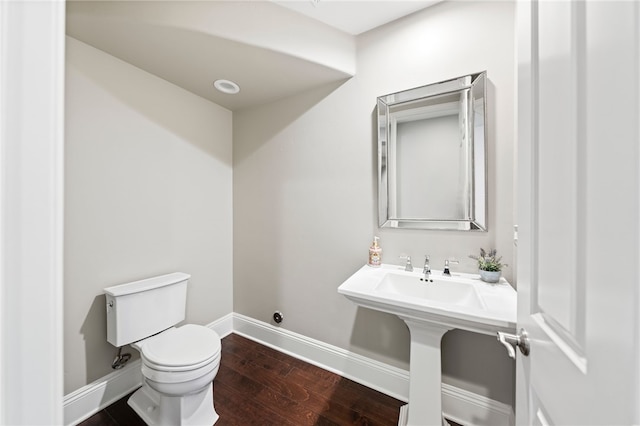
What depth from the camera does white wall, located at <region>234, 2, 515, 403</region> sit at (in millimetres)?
1357

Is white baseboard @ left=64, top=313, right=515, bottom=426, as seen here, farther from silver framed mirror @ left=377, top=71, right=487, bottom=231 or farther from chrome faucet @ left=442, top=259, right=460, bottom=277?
silver framed mirror @ left=377, top=71, right=487, bottom=231

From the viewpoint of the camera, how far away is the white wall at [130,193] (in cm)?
144

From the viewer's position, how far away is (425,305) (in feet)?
3.54

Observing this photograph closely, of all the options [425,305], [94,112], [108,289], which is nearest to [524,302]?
[425,305]

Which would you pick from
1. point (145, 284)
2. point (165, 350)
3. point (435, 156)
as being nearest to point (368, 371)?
point (165, 350)

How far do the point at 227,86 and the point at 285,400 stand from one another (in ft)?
7.59

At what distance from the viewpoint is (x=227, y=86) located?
195 centimetres

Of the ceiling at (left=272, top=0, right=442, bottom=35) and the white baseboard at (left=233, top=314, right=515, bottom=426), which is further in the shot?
the ceiling at (left=272, top=0, right=442, bottom=35)

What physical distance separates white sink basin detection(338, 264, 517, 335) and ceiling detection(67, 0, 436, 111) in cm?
145

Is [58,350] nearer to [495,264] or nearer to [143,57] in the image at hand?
[495,264]

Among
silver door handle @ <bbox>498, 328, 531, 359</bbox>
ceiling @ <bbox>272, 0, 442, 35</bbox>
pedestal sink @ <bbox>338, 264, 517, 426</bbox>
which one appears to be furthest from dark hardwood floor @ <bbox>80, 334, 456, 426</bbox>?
ceiling @ <bbox>272, 0, 442, 35</bbox>

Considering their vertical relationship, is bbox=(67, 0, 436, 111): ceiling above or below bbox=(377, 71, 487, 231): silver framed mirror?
above

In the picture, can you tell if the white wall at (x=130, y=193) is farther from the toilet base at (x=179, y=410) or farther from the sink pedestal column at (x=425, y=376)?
the sink pedestal column at (x=425, y=376)

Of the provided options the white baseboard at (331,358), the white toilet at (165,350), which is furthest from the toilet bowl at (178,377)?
the white baseboard at (331,358)
